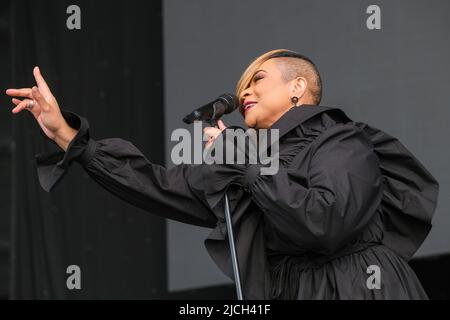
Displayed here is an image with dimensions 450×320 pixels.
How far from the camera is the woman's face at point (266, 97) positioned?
2.57 meters

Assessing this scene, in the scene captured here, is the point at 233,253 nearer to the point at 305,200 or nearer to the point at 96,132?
the point at 305,200

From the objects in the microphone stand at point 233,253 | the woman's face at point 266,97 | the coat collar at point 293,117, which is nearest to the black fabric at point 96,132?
the woman's face at point 266,97

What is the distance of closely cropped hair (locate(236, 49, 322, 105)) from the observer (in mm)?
2627

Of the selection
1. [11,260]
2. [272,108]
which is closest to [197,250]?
[11,260]

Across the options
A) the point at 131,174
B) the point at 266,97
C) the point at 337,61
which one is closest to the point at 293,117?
the point at 266,97

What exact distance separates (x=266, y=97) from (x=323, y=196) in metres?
0.46

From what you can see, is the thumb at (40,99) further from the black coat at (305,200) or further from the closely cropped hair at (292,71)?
the closely cropped hair at (292,71)

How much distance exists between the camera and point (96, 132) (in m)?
3.78

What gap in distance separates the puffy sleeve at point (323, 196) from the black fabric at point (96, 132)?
1566 millimetres

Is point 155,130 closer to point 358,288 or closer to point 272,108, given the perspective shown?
point 272,108

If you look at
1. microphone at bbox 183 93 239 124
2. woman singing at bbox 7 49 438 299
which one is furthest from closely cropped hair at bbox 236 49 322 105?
microphone at bbox 183 93 239 124

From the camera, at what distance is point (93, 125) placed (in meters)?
3.77

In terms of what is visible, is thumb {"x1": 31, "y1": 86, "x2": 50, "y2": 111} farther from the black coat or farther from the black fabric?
the black fabric
